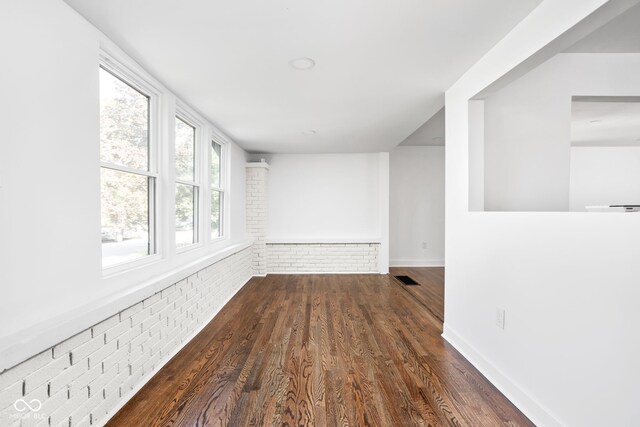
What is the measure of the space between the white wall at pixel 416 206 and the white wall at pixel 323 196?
654mm

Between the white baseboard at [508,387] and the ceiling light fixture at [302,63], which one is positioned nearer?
the white baseboard at [508,387]

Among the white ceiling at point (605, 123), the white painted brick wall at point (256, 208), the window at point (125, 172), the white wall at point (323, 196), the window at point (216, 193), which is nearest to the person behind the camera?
the window at point (125, 172)

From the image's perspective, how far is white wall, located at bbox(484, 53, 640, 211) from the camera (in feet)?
7.93

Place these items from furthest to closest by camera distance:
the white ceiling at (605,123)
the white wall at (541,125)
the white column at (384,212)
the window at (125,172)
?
1. the white column at (384,212)
2. the white ceiling at (605,123)
3. the white wall at (541,125)
4. the window at (125,172)

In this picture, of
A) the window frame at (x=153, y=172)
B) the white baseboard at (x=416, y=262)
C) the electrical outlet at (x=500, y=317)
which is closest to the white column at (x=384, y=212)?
the white baseboard at (x=416, y=262)

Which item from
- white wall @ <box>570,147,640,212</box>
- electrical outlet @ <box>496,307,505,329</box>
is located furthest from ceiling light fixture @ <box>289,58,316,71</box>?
white wall @ <box>570,147,640,212</box>

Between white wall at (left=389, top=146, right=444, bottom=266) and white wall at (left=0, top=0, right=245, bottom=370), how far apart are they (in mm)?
5275

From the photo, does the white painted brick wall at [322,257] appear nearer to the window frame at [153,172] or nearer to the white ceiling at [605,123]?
the window frame at [153,172]

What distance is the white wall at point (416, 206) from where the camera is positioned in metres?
6.26

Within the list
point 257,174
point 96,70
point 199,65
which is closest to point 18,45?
point 96,70

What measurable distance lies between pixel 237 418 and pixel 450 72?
2839mm

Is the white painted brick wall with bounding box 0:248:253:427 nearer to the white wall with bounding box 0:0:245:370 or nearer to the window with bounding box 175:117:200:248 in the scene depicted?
the white wall with bounding box 0:0:245:370

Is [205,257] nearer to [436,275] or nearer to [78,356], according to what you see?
[78,356]

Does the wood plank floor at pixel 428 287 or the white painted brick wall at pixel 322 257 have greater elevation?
the white painted brick wall at pixel 322 257
